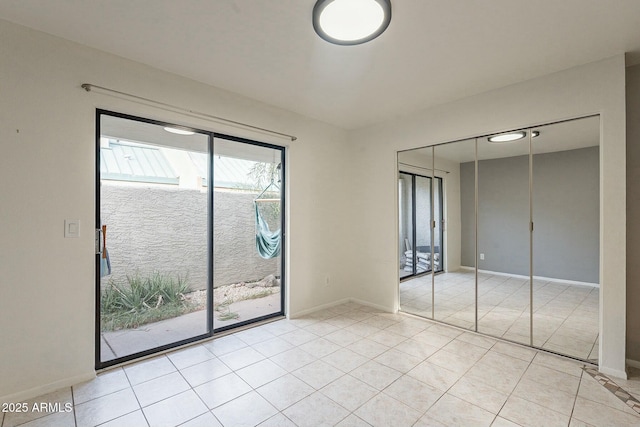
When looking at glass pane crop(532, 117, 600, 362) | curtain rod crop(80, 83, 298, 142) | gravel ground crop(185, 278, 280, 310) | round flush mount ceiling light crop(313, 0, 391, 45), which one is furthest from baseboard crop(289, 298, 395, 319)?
round flush mount ceiling light crop(313, 0, 391, 45)

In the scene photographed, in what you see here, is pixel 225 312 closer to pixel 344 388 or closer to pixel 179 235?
pixel 179 235

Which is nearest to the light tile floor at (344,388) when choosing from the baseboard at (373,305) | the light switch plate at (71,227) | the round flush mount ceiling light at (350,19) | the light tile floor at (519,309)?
the light tile floor at (519,309)

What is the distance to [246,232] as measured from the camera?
3.21 m

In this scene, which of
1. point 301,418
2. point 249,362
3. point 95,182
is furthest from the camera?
point 249,362

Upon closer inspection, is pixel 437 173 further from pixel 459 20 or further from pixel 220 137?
pixel 220 137

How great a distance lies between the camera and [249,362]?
239cm

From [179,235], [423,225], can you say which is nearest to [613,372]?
[423,225]

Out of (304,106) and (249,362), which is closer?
(249,362)

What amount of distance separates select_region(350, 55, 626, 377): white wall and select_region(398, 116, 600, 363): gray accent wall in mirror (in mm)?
121

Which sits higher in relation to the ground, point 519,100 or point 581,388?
point 519,100

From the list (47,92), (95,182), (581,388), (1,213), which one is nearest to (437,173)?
(581,388)

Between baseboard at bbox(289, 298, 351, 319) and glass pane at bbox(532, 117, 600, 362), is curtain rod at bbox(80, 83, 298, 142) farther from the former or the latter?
glass pane at bbox(532, 117, 600, 362)

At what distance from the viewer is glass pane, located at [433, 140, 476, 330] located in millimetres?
3074

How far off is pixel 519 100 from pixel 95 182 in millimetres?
3800
